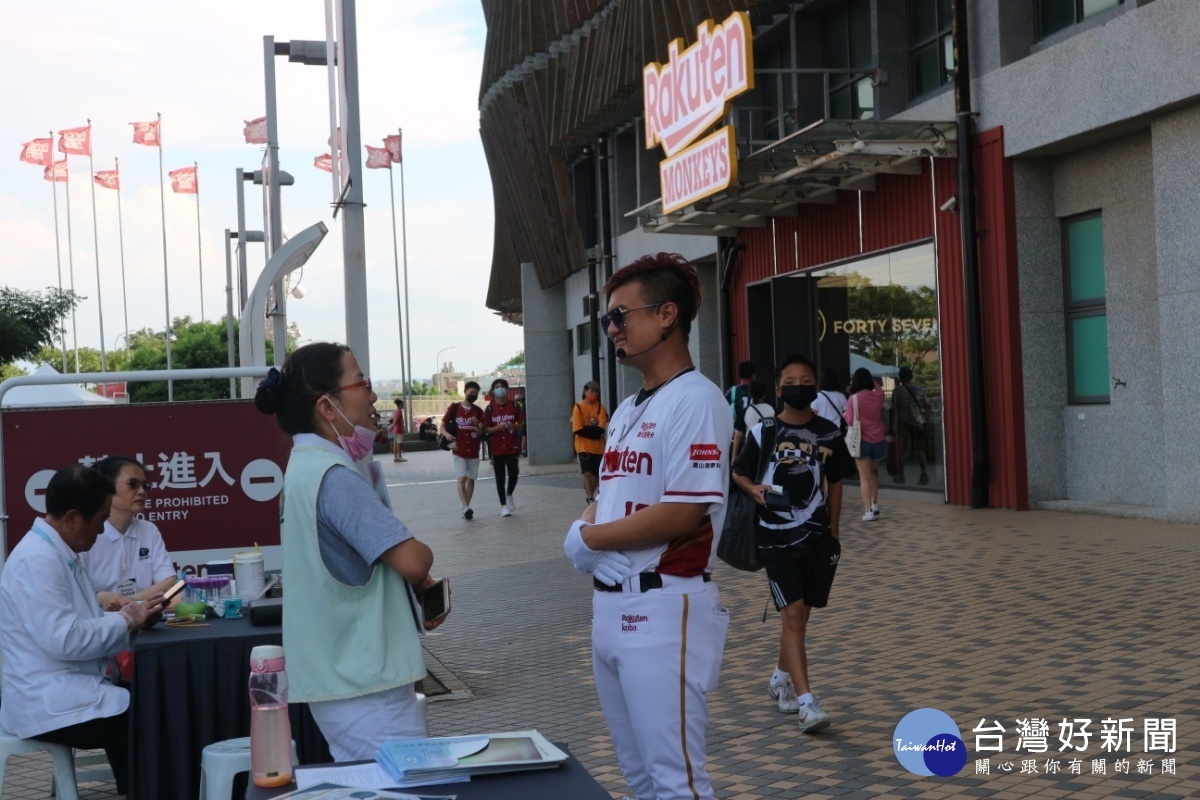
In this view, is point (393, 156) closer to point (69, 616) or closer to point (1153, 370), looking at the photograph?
point (1153, 370)

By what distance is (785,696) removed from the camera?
6449 mm

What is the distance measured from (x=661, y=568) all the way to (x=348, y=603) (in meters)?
0.83

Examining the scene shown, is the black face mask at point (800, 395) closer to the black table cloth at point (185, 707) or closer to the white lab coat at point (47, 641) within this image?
the black table cloth at point (185, 707)

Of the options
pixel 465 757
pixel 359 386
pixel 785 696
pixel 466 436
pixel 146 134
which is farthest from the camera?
pixel 146 134

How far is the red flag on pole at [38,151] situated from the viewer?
53.0 m

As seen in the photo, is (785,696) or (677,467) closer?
(677,467)

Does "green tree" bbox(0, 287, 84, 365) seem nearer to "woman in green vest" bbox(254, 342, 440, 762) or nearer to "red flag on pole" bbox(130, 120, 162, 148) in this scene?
"red flag on pole" bbox(130, 120, 162, 148)

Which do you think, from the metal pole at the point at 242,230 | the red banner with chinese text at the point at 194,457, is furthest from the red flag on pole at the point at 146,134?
the red banner with chinese text at the point at 194,457

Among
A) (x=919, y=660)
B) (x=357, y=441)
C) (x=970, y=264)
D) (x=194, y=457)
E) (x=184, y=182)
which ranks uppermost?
(x=184, y=182)

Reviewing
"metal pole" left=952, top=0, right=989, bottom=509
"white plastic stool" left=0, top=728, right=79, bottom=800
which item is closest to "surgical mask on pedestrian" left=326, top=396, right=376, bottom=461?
"white plastic stool" left=0, top=728, right=79, bottom=800

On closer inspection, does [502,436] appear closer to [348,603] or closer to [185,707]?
[185,707]

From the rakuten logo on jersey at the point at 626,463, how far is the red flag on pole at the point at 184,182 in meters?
51.1

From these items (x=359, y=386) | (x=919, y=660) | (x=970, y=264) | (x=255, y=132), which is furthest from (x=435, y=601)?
(x=255, y=132)

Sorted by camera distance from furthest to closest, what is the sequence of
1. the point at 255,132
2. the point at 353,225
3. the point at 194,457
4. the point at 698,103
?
the point at 255,132, the point at 698,103, the point at 353,225, the point at 194,457
